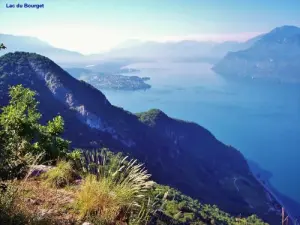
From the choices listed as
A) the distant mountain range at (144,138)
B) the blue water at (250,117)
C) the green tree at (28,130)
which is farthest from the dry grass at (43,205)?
the blue water at (250,117)

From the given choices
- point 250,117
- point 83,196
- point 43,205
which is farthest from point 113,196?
point 250,117

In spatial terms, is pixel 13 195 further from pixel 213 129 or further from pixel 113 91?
pixel 113 91

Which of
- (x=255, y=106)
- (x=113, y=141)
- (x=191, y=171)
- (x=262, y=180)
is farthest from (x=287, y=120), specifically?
(x=113, y=141)

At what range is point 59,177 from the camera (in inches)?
145

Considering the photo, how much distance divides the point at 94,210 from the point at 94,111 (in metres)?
68.9

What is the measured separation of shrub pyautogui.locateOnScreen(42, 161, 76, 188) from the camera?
3.61 m

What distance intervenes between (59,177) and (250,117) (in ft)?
467

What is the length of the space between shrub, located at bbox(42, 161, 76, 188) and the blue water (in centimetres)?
8250

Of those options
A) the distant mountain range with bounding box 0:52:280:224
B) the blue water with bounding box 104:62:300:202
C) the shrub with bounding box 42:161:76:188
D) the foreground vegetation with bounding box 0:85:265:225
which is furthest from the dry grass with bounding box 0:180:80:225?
the blue water with bounding box 104:62:300:202

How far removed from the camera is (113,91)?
634 feet

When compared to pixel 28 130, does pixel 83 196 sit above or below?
below

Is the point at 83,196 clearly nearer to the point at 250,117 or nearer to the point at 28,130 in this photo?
the point at 28,130

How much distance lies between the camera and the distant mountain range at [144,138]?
62441mm

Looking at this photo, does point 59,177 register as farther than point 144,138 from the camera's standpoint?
No
